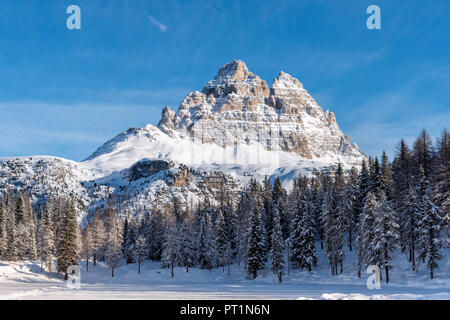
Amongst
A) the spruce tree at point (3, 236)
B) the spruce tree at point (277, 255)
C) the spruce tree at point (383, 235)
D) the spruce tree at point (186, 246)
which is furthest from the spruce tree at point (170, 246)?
the spruce tree at point (383, 235)

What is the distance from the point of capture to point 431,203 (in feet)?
159

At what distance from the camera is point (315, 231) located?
69.0 m

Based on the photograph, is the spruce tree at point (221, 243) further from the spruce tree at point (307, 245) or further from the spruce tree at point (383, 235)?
the spruce tree at point (383, 235)

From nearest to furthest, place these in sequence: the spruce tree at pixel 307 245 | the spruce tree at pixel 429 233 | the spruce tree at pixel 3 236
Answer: the spruce tree at pixel 429 233
the spruce tree at pixel 307 245
the spruce tree at pixel 3 236

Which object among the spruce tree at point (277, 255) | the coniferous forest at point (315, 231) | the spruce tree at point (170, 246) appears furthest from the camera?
the spruce tree at point (170, 246)

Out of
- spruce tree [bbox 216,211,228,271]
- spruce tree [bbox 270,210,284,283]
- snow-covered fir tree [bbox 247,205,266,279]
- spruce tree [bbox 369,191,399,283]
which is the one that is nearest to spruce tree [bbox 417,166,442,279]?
spruce tree [bbox 369,191,399,283]

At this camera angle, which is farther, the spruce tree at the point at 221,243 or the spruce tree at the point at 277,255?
the spruce tree at the point at 221,243

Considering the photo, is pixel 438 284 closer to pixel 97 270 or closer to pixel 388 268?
pixel 388 268

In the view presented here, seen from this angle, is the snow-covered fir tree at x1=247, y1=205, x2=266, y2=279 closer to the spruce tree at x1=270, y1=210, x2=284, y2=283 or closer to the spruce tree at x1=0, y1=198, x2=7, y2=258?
the spruce tree at x1=270, y1=210, x2=284, y2=283

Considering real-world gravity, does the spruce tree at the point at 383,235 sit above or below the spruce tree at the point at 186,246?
above

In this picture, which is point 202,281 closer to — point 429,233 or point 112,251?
point 112,251

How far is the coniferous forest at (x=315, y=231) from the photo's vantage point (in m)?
49.4

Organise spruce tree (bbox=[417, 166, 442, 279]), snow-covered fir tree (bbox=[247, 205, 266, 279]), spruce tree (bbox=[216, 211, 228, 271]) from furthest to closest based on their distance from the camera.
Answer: spruce tree (bbox=[216, 211, 228, 271]) → snow-covered fir tree (bbox=[247, 205, 266, 279]) → spruce tree (bbox=[417, 166, 442, 279])

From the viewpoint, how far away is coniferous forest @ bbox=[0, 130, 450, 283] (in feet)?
162
